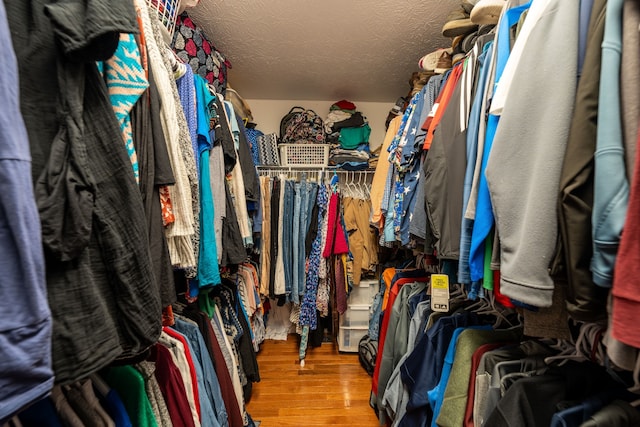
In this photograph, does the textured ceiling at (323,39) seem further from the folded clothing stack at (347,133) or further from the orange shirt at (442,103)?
the orange shirt at (442,103)

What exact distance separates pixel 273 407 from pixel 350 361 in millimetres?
708

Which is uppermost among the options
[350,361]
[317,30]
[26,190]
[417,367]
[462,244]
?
Result: [317,30]

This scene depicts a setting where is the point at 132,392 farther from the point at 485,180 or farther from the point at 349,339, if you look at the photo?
the point at 349,339

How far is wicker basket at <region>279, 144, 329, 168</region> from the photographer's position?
7.66 ft

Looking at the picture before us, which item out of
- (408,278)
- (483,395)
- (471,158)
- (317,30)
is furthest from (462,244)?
(317,30)

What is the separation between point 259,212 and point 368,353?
1301 millimetres

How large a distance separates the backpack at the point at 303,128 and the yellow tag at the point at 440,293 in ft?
5.20

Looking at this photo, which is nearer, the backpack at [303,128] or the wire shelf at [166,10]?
the wire shelf at [166,10]

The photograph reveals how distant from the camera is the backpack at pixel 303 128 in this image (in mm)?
2365

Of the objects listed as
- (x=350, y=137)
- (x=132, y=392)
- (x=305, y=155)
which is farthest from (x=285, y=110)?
(x=132, y=392)

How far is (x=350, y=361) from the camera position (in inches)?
86.4

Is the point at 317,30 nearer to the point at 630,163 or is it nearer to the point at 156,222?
the point at 156,222

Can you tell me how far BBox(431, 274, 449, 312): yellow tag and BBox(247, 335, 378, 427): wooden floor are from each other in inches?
37.2

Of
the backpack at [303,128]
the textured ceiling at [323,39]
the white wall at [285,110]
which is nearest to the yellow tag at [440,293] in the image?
the textured ceiling at [323,39]
